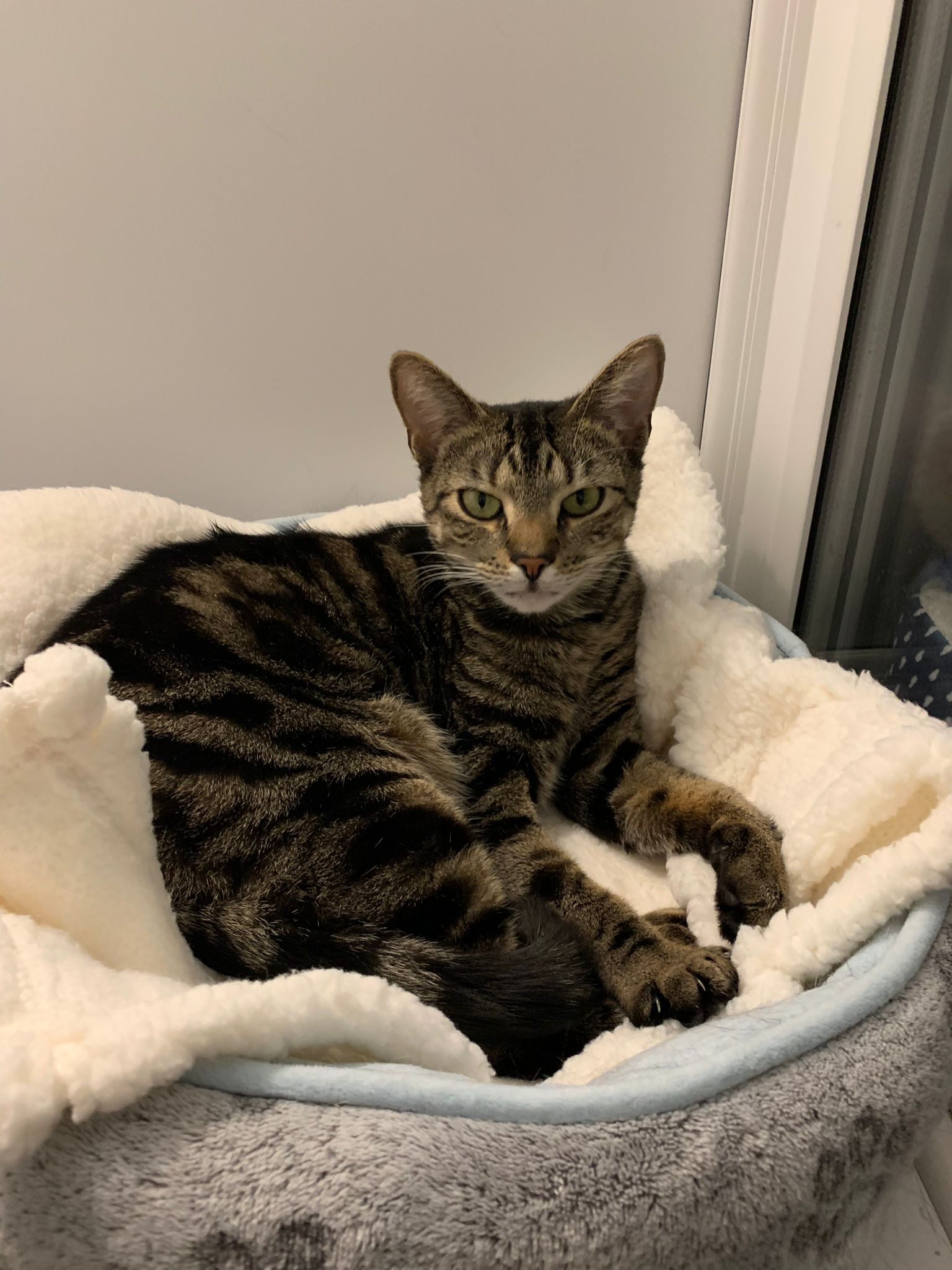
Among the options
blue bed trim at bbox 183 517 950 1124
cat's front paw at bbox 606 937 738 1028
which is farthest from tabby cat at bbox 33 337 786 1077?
blue bed trim at bbox 183 517 950 1124

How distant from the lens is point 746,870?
987 mm

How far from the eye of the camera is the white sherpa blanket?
23.3 inches

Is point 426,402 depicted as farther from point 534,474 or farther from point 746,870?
point 746,870

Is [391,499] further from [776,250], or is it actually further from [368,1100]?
[368,1100]

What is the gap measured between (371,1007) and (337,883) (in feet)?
0.72

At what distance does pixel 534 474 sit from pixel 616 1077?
77 cm

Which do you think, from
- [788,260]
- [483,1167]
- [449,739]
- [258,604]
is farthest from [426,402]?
[483,1167]

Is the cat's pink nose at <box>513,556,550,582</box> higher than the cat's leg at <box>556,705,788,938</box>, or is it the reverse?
the cat's pink nose at <box>513,556,550,582</box>

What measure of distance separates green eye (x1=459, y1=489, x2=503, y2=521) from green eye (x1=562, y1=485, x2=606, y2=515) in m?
0.10

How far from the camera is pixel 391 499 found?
1733 mm

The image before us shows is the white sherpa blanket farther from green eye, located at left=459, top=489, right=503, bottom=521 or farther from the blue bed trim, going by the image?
green eye, located at left=459, top=489, right=503, bottom=521

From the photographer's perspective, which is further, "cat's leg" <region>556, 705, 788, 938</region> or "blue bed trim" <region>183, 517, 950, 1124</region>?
"cat's leg" <region>556, 705, 788, 938</region>

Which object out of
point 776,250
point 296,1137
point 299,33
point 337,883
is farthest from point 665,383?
point 296,1137

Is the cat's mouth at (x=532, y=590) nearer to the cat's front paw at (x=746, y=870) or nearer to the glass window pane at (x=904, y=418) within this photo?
the cat's front paw at (x=746, y=870)
